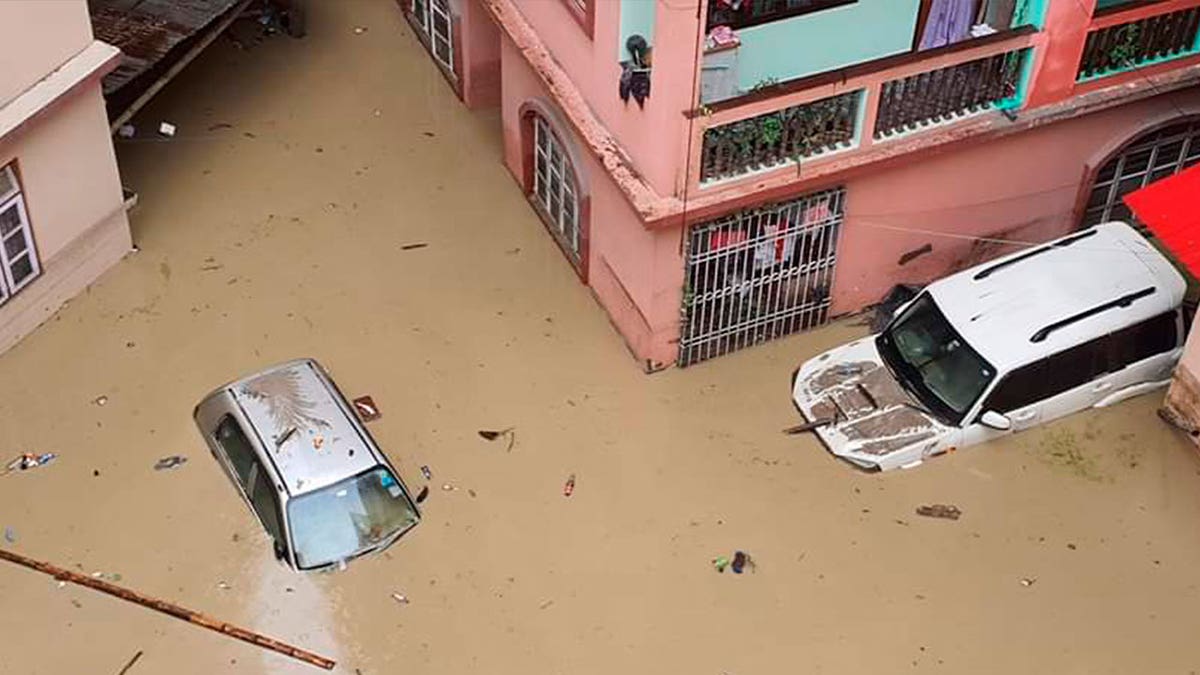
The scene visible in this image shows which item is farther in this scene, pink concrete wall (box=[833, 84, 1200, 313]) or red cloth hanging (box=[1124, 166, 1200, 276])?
pink concrete wall (box=[833, 84, 1200, 313])

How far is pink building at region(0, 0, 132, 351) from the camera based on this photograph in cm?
1559

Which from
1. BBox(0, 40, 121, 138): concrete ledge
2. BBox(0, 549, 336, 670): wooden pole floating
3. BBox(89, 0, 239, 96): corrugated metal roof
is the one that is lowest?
BBox(0, 549, 336, 670): wooden pole floating

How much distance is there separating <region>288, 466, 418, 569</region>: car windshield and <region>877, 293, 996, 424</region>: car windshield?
16.9 ft

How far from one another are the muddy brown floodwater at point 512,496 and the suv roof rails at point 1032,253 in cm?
173

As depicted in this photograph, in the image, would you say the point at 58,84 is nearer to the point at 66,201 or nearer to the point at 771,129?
the point at 66,201

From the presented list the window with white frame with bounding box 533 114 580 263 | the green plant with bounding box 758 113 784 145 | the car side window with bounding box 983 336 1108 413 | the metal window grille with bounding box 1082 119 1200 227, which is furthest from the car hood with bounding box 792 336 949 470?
the metal window grille with bounding box 1082 119 1200 227

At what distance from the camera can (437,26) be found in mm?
20859

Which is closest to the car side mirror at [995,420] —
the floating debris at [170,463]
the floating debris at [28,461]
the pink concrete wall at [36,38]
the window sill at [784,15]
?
the window sill at [784,15]

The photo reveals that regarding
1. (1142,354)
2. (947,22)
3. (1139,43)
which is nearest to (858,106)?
(947,22)

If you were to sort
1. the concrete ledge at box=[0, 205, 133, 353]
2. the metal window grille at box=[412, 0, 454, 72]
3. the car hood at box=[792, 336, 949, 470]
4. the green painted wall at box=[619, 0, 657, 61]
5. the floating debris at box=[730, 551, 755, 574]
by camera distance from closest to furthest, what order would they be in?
1. the green painted wall at box=[619, 0, 657, 61]
2. the floating debris at box=[730, 551, 755, 574]
3. the car hood at box=[792, 336, 949, 470]
4. the concrete ledge at box=[0, 205, 133, 353]
5. the metal window grille at box=[412, 0, 454, 72]

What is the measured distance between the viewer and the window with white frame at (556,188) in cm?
1772

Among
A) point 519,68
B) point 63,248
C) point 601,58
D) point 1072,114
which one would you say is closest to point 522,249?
point 519,68

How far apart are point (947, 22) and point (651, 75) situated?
12.4ft

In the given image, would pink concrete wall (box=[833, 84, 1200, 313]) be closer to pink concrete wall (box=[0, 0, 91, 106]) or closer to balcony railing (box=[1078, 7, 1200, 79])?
balcony railing (box=[1078, 7, 1200, 79])
